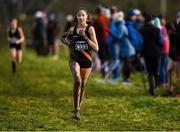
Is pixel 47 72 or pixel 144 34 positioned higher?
pixel 144 34

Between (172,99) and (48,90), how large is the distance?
4136mm

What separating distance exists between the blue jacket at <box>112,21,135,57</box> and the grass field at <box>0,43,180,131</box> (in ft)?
3.53

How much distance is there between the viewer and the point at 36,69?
24.0 metres

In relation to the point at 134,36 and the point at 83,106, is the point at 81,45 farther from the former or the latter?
the point at 134,36

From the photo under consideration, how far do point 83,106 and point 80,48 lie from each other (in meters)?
2.43

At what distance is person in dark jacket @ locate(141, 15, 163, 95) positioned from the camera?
1600cm

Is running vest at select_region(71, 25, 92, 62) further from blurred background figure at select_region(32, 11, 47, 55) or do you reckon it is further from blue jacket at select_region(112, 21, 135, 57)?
blurred background figure at select_region(32, 11, 47, 55)

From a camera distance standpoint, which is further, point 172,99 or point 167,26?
point 167,26

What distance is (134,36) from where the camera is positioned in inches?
706

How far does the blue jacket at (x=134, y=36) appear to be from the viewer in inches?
680

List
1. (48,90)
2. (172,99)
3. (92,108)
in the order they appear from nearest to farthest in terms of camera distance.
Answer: (92,108) < (172,99) < (48,90)

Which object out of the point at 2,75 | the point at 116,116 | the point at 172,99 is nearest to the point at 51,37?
the point at 2,75

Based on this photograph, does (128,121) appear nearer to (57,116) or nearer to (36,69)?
(57,116)

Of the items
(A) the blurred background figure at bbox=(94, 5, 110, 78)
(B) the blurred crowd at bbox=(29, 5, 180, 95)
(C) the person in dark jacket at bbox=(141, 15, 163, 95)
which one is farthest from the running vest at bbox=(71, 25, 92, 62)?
(A) the blurred background figure at bbox=(94, 5, 110, 78)
